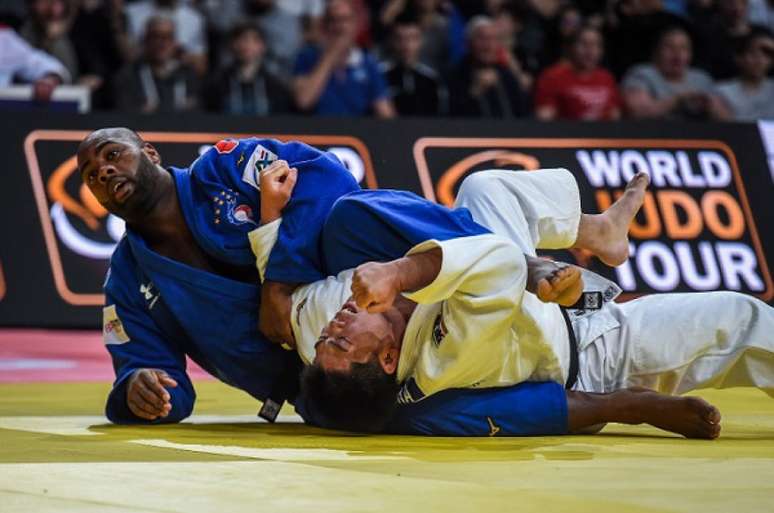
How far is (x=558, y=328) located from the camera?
14.9ft

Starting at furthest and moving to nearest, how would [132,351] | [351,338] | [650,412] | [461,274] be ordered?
1. [132,351]
2. [650,412]
3. [351,338]
4. [461,274]

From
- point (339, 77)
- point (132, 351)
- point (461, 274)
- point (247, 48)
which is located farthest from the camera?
A: point (339, 77)

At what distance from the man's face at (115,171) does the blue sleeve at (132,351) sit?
0.34m

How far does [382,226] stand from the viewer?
4457mm

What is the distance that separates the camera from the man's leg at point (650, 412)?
171 inches

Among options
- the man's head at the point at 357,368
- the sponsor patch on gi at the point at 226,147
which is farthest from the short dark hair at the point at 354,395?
the sponsor patch on gi at the point at 226,147

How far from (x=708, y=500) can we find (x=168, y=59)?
8.42 m

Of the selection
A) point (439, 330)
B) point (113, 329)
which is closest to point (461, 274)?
point (439, 330)

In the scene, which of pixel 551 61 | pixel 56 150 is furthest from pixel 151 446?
pixel 551 61

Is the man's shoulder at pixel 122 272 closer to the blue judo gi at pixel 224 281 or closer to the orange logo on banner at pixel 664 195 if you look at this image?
the blue judo gi at pixel 224 281

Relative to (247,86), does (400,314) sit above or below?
above

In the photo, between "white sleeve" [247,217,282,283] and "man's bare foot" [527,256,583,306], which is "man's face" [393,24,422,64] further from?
"man's bare foot" [527,256,583,306]

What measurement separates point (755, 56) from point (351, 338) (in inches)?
330

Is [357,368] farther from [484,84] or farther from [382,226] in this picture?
[484,84]
